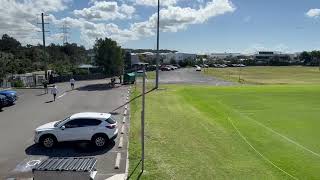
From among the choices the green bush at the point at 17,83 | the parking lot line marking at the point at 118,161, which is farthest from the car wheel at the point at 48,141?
the green bush at the point at 17,83

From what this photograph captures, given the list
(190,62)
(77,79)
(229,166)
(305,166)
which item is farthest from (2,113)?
(190,62)

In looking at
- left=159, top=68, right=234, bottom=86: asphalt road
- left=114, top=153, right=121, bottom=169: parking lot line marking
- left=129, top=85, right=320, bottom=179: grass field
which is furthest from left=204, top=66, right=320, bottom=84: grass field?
left=114, top=153, right=121, bottom=169: parking lot line marking

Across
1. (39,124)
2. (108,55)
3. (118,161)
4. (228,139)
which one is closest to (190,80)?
(108,55)

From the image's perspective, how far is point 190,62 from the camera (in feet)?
476

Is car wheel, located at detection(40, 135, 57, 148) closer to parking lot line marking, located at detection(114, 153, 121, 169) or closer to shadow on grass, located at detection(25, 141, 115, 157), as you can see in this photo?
shadow on grass, located at detection(25, 141, 115, 157)

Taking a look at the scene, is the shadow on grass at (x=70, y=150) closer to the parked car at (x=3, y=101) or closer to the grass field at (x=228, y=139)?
the grass field at (x=228, y=139)

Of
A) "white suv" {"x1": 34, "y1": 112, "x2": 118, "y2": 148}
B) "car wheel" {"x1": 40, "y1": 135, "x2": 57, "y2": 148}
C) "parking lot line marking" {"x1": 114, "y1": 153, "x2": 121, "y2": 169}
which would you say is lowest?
"parking lot line marking" {"x1": 114, "y1": 153, "x2": 121, "y2": 169}

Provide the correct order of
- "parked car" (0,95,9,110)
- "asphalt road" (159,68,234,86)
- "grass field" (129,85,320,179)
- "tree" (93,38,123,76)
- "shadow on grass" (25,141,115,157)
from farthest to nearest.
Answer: "asphalt road" (159,68,234,86), "tree" (93,38,123,76), "parked car" (0,95,9,110), "shadow on grass" (25,141,115,157), "grass field" (129,85,320,179)

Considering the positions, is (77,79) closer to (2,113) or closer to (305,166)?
(2,113)

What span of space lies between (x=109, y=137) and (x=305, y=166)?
888 cm

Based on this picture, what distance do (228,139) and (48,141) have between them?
901 centimetres

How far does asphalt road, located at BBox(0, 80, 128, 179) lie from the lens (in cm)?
1783

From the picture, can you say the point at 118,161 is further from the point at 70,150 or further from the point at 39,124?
the point at 39,124

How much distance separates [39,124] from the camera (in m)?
27.5
